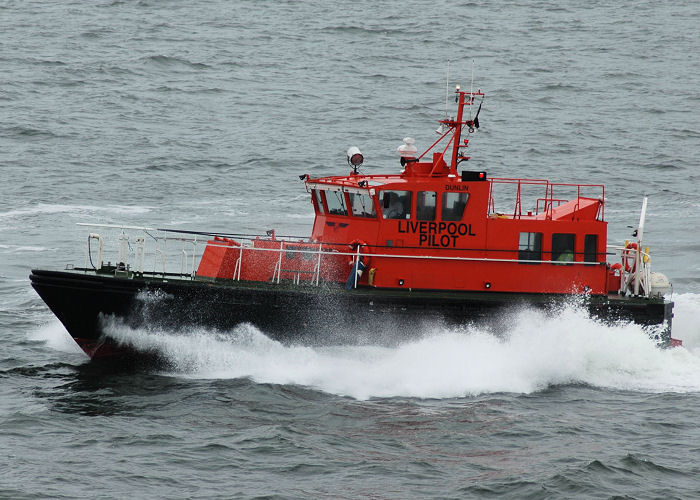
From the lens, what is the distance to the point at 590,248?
52.3ft

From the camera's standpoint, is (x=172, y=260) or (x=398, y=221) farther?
(x=172, y=260)

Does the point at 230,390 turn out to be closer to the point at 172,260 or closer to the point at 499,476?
the point at 499,476

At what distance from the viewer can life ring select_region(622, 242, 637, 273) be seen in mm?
16391

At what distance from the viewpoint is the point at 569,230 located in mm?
15820

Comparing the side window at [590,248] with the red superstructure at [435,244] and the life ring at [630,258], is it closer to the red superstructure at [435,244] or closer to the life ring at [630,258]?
the red superstructure at [435,244]

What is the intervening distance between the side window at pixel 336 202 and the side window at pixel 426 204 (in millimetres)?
1180

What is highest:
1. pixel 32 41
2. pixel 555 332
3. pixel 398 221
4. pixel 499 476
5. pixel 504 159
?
pixel 32 41

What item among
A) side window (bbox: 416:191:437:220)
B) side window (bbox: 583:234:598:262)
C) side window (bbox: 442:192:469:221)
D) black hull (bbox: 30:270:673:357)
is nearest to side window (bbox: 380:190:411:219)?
side window (bbox: 416:191:437:220)

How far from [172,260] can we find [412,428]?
10.2m

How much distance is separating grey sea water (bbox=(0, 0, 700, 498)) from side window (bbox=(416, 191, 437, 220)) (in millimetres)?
1840

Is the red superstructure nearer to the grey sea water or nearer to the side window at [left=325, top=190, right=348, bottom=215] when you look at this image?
the side window at [left=325, top=190, right=348, bottom=215]

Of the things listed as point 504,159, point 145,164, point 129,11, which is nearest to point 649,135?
point 504,159

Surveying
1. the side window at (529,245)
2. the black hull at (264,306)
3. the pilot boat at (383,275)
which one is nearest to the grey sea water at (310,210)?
the black hull at (264,306)

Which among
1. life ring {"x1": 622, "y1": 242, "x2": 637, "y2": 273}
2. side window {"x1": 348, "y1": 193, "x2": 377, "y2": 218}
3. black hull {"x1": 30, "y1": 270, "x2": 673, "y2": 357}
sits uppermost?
side window {"x1": 348, "y1": 193, "x2": 377, "y2": 218}
